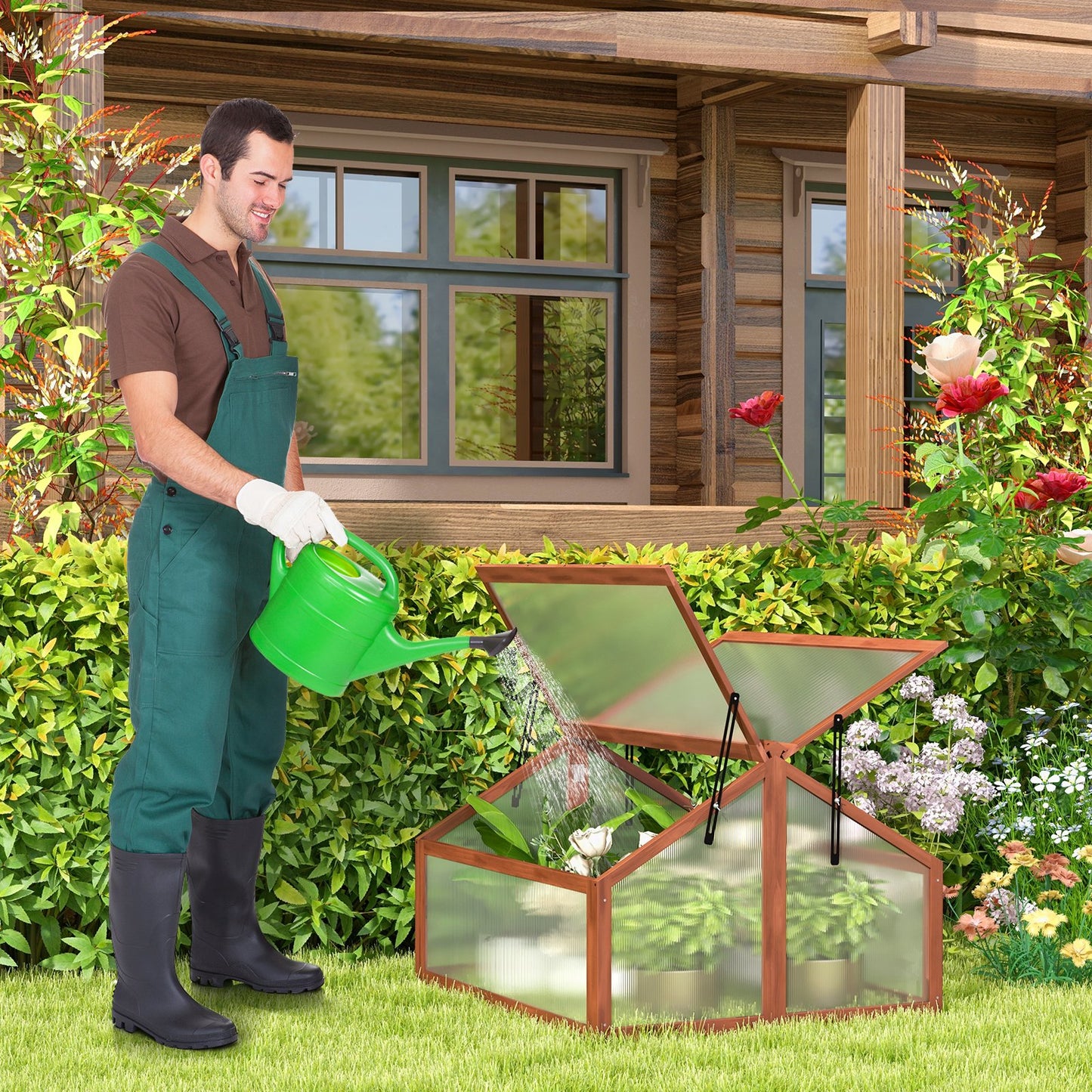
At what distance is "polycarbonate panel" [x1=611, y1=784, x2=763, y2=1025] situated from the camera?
10.3ft

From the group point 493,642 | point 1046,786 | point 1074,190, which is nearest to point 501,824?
point 493,642

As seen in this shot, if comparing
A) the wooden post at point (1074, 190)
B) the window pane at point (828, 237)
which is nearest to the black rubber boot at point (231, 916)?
the window pane at point (828, 237)

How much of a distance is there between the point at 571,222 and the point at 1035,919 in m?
4.58

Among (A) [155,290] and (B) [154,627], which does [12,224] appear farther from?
(B) [154,627]

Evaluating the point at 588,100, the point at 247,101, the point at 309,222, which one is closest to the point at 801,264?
the point at 588,100

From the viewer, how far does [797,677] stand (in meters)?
3.53

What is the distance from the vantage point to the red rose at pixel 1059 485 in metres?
4.22

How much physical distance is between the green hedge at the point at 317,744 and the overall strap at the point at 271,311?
852 mm

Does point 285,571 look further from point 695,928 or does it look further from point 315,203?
point 315,203

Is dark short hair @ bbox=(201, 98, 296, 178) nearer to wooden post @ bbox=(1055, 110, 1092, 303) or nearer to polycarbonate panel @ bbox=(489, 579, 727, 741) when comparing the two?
polycarbonate panel @ bbox=(489, 579, 727, 741)

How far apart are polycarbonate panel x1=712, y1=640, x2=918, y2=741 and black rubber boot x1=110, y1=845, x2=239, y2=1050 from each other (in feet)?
4.48

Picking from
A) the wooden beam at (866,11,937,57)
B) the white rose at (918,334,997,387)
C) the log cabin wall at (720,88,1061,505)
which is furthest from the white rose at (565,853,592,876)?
the log cabin wall at (720,88,1061,505)

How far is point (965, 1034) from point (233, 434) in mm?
2011

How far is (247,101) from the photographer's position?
3.16 metres
